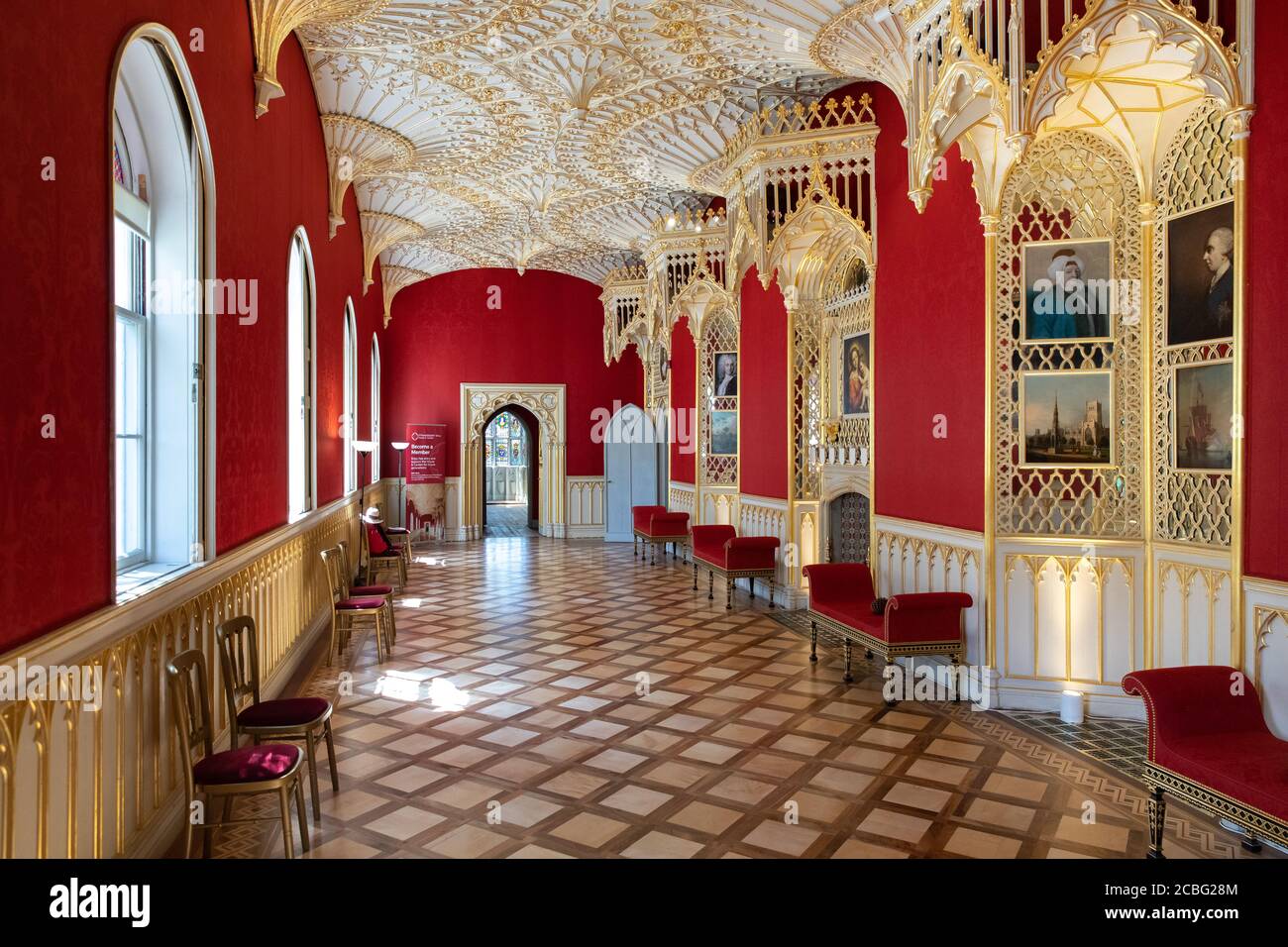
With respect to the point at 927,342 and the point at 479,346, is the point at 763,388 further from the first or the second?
the point at 479,346

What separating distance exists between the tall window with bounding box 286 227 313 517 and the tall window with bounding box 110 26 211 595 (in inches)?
105

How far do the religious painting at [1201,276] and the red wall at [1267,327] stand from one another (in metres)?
0.56

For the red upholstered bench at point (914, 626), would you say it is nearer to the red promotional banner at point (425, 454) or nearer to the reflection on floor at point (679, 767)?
the reflection on floor at point (679, 767)

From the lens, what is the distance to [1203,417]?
5117 mm

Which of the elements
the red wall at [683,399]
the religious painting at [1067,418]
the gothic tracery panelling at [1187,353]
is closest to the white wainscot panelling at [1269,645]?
the gothic tracery panelling at [1187,353]

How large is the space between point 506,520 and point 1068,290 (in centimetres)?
1817

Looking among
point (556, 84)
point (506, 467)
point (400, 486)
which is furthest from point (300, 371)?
point (506, 467)

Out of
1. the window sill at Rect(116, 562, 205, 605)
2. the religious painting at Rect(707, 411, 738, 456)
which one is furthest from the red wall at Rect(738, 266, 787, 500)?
the window sill at Rect(116, 562, 205, 605)

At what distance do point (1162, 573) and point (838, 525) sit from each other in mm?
4380

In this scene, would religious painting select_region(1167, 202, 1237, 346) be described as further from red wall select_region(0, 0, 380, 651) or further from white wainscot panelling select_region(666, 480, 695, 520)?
white wainscot panelling select_region(666, 480, 695, 520)

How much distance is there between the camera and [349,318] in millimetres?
12211

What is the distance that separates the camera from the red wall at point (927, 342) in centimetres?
631

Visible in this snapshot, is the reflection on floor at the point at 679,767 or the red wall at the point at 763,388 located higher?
the red wall at the point at 763,388
